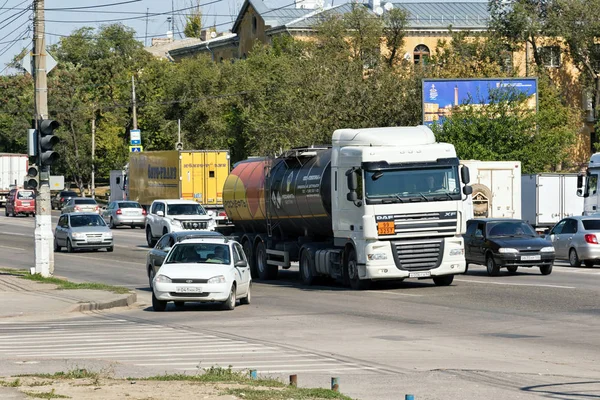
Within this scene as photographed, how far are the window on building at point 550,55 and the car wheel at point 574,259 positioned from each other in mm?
57102

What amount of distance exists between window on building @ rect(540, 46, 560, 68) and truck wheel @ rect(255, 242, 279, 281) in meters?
62.2

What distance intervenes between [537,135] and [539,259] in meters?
25.5

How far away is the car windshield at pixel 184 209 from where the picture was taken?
49.6 meters

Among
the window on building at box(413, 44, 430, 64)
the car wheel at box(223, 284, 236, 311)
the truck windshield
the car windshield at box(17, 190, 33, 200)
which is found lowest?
the car wheel at box(223, 284, 236, 311)

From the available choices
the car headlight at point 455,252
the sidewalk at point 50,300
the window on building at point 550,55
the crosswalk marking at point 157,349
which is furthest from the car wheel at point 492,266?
the window on building at point 550,55

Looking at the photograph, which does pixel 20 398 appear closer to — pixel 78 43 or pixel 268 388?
pixel 268 388

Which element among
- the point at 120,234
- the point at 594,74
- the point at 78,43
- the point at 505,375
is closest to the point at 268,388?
the point at 505,375

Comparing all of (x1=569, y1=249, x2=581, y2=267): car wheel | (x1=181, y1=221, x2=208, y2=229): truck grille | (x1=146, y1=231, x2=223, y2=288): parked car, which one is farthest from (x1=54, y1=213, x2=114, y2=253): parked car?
(x1=569, y1=249, x2=581, y2=267): car wheel

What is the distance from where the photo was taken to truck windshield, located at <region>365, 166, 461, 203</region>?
2792 cm

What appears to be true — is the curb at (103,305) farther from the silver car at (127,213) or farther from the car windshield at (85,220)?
the silver car at (127,213)

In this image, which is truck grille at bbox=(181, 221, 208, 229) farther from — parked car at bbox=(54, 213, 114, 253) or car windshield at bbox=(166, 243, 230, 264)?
car windshield at bbox=(166, 243, 230, 264)

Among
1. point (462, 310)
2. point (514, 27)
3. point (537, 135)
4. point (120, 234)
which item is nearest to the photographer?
point (462, 310)

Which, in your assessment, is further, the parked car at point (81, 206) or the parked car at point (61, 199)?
the parked car at point (61, 199)

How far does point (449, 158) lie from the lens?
92.9ft
